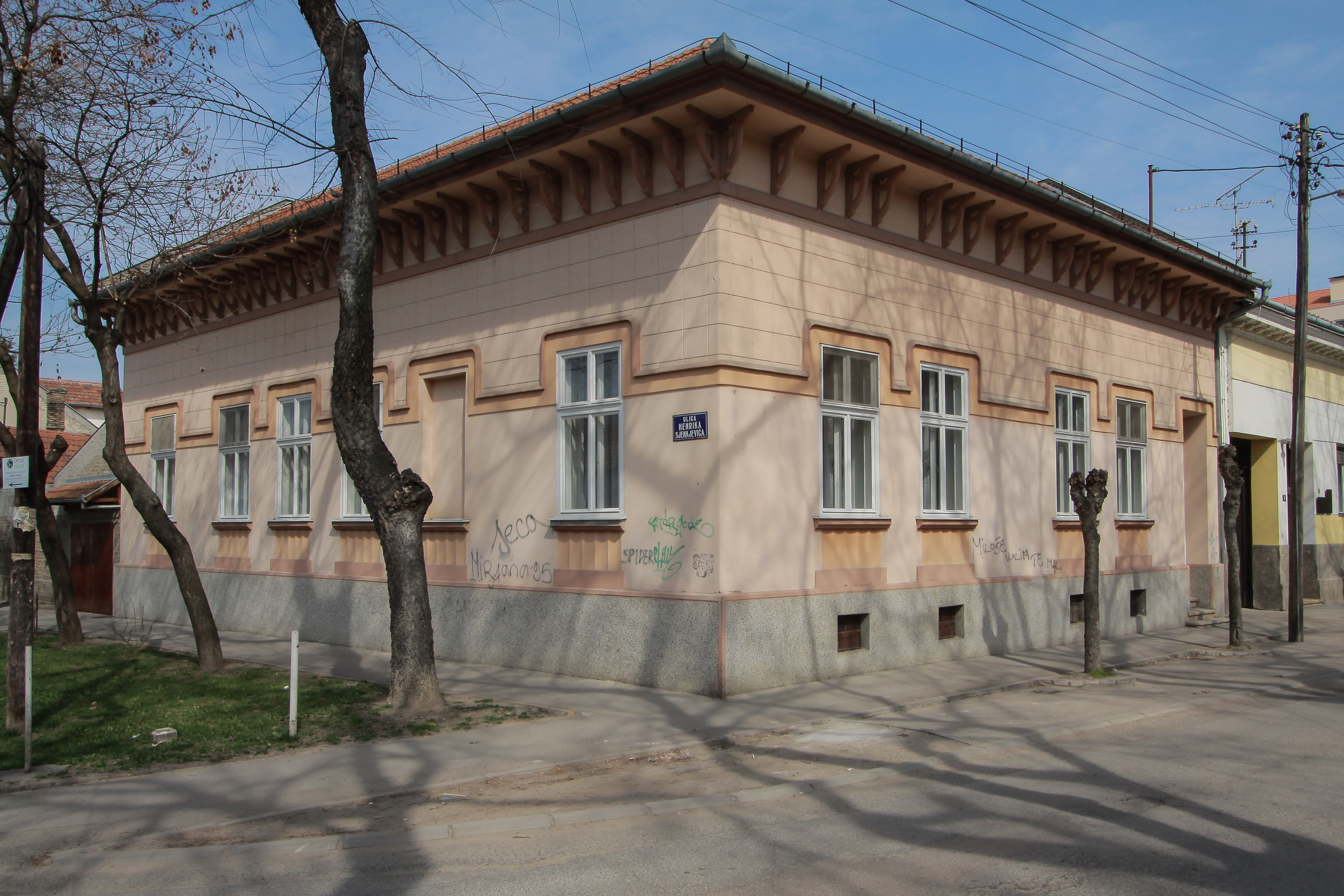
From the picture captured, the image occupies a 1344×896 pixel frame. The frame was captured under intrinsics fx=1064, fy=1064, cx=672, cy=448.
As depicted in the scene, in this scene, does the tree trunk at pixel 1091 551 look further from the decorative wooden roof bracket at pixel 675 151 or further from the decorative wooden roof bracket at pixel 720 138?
the decorative wooden roof bracket at pixel 675 151

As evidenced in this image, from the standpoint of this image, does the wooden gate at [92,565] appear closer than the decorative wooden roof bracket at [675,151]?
No

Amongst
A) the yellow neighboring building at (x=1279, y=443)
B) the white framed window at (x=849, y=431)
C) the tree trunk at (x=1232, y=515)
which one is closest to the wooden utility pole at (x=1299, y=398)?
the tree trunk at (x=1232, y=515)

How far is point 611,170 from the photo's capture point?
41.3 ft

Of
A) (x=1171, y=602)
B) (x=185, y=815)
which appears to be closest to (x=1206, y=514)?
(x=1171, y=602)

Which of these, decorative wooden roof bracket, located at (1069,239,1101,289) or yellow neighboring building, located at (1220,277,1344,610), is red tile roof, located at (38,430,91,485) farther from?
yellow neighboring building, located at (1220,277,1344,610)

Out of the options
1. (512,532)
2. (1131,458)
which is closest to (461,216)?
(512,532)

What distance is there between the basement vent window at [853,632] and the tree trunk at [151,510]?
7.76 m

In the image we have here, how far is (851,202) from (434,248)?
6.05 metres

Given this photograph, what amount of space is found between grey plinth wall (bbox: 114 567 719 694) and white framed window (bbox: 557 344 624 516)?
116 centimetres

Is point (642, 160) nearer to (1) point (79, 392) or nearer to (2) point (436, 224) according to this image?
(2) point (436, 224)

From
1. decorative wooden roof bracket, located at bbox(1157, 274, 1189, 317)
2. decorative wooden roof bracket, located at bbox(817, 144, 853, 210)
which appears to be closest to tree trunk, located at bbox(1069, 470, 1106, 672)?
decorative wooden roof bracket, located at bbox(817, 144, 853, 210)

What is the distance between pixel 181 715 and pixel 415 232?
7732 millimetres

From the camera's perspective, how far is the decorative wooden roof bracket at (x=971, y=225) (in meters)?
15.0

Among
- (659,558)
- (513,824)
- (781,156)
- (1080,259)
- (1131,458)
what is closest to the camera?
(513,824)
